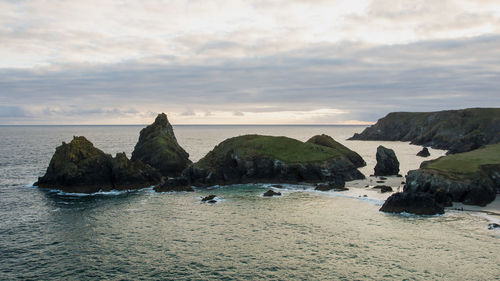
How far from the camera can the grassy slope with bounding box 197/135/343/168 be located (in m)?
91.6

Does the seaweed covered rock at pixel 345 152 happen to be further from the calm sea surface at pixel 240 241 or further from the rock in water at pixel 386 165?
the calm sea surface at pixel 240 241

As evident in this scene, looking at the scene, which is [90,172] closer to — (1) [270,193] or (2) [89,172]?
(2) [89,172]

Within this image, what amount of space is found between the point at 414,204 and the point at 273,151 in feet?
139

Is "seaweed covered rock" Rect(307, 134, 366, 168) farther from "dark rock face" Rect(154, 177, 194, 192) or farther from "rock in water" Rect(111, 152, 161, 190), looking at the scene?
"rock in water" Rect(111, 152, 161, 190)

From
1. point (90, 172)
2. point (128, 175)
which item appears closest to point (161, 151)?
point (128, 175)

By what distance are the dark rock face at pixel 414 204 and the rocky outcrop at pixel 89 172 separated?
53848 millimetres

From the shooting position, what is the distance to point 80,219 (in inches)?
2244

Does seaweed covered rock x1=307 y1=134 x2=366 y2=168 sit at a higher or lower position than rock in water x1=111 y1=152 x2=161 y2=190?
higher

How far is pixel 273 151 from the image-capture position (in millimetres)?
94188

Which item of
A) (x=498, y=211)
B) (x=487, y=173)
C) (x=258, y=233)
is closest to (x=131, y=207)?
(x=258, y=233)

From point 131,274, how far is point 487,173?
65870 millimetres

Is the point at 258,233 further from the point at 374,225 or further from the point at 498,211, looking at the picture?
the point at 498,211

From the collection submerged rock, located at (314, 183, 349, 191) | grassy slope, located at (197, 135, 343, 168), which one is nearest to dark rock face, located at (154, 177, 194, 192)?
grassy slope, located at (197, 135, 343, 168)

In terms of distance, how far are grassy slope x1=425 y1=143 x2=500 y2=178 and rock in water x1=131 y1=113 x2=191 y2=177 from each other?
2528 inches
